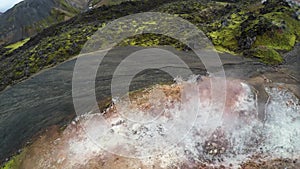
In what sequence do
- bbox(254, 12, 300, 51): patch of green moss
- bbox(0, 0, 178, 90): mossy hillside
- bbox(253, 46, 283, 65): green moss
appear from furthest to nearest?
1. bbox(0, 0, 178, 90): mossy hillside
2. bbox(254, 12, 300, 51): patch of green moss
3. bbox(253, 46, 283, 65): green moss

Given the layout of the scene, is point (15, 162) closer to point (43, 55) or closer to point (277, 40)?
point (277, 40)

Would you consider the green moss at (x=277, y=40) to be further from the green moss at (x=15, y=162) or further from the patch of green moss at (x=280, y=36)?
the green moss at (x=15, y=162)

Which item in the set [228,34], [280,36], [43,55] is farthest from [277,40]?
[43,55]

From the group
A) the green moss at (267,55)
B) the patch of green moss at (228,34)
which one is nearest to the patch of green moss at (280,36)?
the green moss at (267,55)

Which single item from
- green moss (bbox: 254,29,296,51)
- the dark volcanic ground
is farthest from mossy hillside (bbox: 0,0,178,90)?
green moss (bbox: 254,29,296,51)

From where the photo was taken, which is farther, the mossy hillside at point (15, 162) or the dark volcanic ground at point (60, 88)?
the dark volcanic ground at point (60, 88)

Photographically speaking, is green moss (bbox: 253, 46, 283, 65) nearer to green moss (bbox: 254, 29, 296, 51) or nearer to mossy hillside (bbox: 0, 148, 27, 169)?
green moss (bbox: 254, 29, 296, 51)

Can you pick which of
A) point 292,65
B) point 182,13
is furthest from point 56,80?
point 182,13
